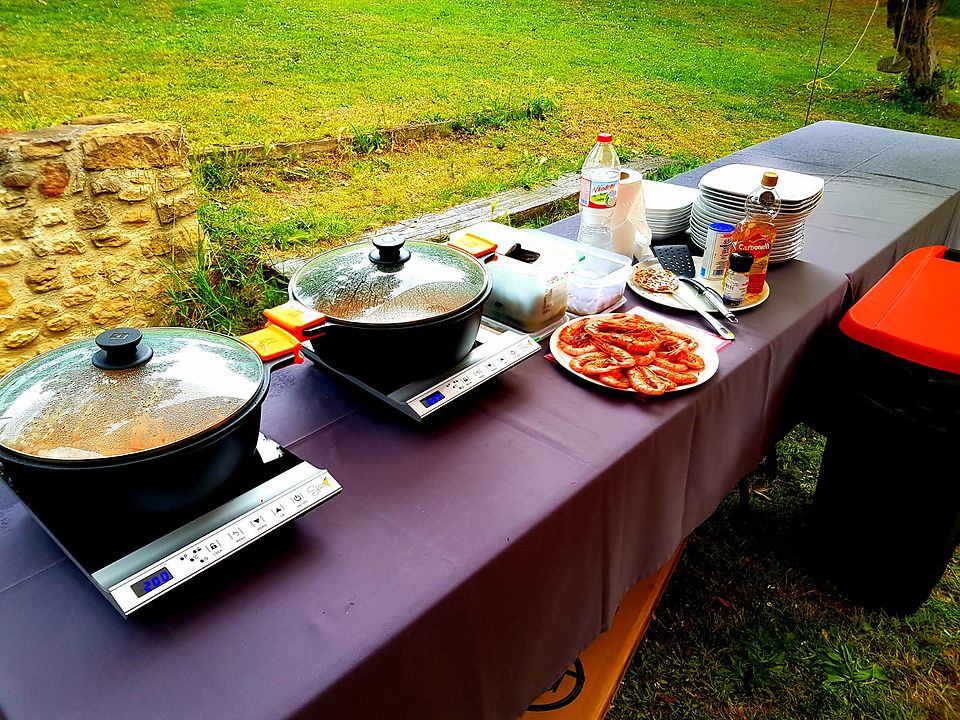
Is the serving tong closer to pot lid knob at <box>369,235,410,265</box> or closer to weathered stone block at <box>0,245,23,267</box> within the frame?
pot lid knob at <box>369,235,410,265</box>

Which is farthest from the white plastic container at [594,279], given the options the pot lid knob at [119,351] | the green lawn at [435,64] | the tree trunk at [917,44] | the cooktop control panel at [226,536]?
the tree trunk at [917,44]

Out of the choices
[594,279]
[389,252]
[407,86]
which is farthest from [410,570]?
[407,86]

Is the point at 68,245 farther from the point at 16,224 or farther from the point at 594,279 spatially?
the point at 594,279

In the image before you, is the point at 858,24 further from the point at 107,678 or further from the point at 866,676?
the point at 107,678

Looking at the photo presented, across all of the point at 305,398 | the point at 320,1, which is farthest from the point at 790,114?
the point at 305,398

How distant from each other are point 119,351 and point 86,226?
6.13 feet

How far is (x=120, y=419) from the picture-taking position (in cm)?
64

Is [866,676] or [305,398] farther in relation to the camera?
[866,676]

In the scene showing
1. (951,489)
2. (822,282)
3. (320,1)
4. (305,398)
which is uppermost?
(320,1)

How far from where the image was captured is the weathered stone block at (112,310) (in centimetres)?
231

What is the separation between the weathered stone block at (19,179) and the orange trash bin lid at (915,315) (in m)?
2.38

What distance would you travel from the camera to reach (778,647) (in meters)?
1.49

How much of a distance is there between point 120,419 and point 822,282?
60.0 inches

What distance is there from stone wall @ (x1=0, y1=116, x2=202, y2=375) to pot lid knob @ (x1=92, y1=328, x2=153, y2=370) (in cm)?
173
